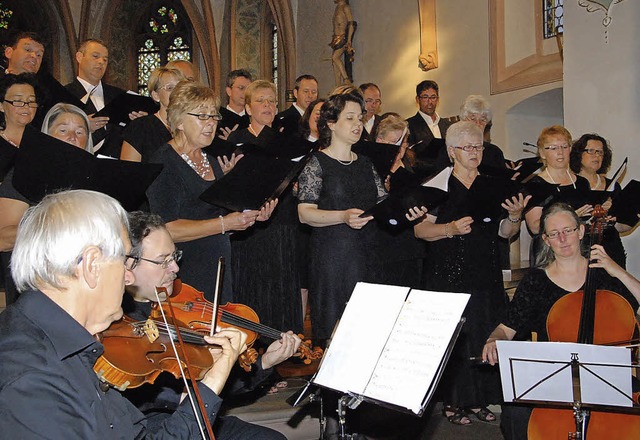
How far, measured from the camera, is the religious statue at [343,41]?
12.4m

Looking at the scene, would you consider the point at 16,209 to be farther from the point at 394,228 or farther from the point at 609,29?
the point at 609,29

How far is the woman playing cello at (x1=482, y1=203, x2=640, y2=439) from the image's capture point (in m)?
3.59

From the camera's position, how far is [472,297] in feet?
14.4

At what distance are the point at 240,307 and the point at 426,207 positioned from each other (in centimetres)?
125

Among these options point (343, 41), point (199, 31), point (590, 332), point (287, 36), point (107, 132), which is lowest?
point (590, 332)

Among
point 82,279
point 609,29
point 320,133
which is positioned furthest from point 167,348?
point 609,29

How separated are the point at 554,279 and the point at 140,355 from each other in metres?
2.11

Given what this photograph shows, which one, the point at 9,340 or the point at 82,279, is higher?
the point at 82,279

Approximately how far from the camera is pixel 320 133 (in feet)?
13.9

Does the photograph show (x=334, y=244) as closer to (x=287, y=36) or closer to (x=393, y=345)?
(x=393, y=345)

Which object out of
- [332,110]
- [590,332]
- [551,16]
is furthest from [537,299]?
[551,16]

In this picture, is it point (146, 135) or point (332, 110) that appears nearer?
point (332, 110)

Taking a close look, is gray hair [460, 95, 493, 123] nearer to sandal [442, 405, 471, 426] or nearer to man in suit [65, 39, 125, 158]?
sandal [442, 405, 471, 426]

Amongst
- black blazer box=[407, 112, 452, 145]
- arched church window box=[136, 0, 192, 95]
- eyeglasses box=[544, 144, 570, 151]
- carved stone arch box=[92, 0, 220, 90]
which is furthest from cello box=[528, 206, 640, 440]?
arched church window box=[136, 0, 192, 95]
